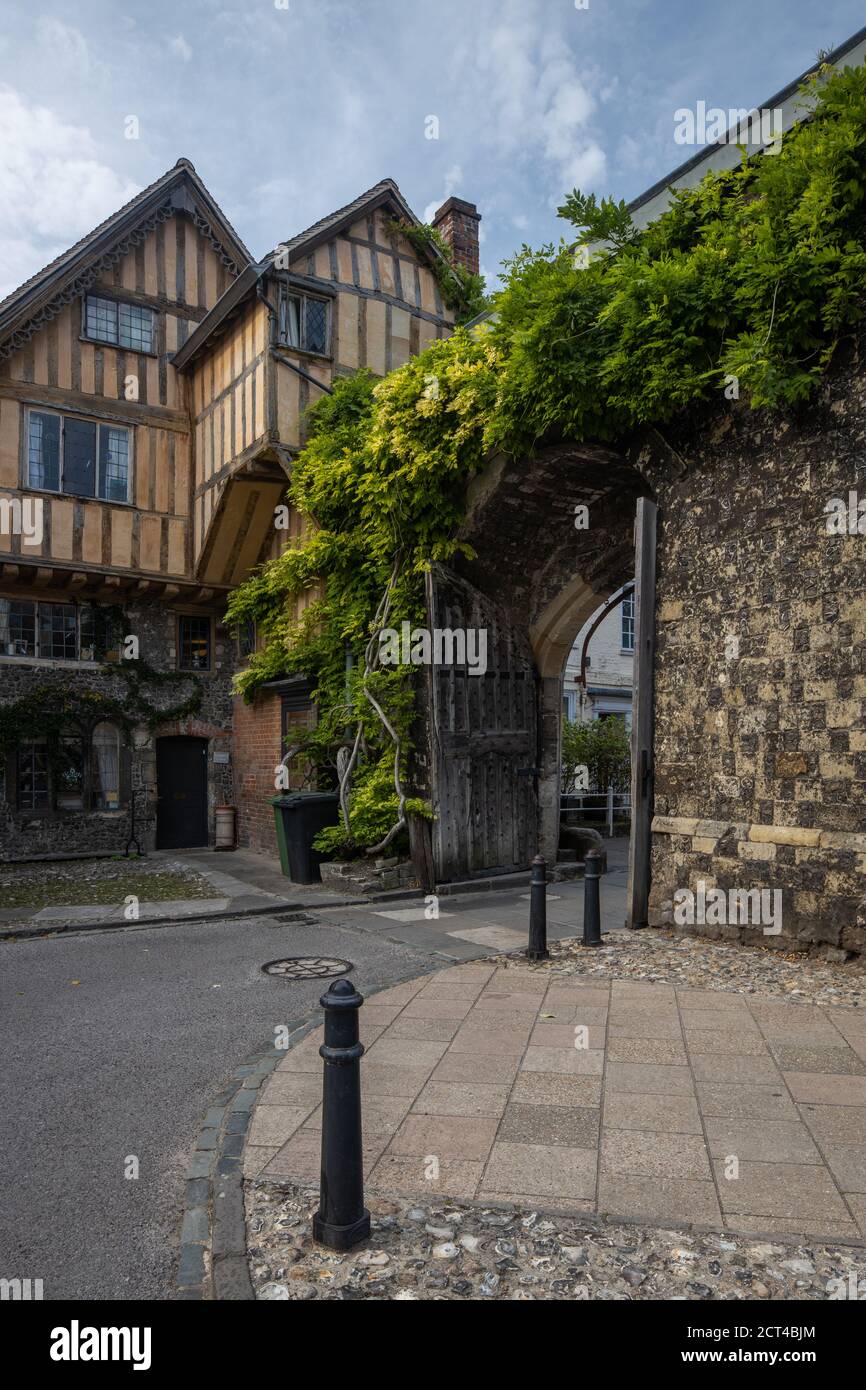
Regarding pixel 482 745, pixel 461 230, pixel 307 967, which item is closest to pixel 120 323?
pixel 461 230

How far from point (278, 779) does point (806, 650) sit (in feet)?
26.6

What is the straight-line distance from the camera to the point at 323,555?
472 inches

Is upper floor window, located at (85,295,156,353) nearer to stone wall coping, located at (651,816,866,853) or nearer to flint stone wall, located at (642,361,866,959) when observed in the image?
flint stone wall, located at (642,361,866,959)

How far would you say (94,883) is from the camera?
11.6 meters

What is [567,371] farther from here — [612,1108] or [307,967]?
[612,1108]

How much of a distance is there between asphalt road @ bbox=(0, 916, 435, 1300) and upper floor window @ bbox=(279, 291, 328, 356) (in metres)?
9.23

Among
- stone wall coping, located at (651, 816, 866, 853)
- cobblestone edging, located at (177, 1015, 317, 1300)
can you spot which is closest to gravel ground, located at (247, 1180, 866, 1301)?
cobblestone edging, located at (177, 1015, 317, 1300)

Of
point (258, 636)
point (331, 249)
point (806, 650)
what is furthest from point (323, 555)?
point (806, 650)

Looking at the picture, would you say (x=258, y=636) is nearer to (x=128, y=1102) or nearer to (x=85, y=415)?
(x=85, y=415)

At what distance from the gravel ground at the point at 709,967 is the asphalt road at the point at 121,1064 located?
1338mm

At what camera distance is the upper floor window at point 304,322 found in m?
13.3

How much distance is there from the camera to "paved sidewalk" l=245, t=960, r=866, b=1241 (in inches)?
126

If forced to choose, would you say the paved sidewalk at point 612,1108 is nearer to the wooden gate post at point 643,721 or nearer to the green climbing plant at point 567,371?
the wooden gate post at point 643,721

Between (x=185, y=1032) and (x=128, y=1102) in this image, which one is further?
(x=185, y=1032)
